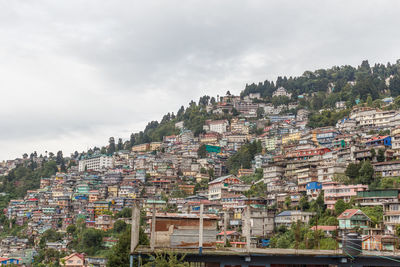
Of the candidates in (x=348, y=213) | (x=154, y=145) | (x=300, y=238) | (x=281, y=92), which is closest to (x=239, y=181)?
(x=300, y=238)

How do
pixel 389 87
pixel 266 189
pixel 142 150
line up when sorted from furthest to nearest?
pixel 142 150
pixel 389 87
pixel 266 189

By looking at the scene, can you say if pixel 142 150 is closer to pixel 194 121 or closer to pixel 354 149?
pixel 194 121

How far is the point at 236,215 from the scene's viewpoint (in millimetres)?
54906

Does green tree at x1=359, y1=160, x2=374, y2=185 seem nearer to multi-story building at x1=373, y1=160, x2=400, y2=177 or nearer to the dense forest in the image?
multi-story building at x1=373, y1=160, x2=400, y2=177

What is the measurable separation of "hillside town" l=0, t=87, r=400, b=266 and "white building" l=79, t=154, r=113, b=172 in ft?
0.96

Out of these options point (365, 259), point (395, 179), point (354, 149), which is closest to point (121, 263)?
point (365, 259)

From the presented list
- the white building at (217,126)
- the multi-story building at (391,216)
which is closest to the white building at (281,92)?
the white building at (217,126)

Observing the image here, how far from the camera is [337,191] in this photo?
45.3 m

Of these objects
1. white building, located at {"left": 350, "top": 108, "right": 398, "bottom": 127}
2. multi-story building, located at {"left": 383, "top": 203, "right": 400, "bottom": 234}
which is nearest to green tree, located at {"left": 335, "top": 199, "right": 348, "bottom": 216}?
multi-story building, located at {"left": 383, "top": 203, "right": 400, "bottom": 234}

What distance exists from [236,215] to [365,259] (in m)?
40.4

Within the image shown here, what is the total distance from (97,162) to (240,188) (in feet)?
175

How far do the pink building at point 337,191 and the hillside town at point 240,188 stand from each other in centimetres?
10

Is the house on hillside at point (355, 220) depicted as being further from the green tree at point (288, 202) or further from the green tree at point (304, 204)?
the green tree at point (288, 202)

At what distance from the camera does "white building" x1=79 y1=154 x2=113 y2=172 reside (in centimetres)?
10750
